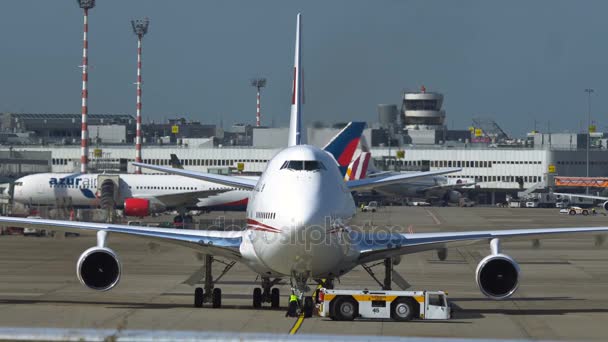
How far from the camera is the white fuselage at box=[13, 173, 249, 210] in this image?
90.2 meters

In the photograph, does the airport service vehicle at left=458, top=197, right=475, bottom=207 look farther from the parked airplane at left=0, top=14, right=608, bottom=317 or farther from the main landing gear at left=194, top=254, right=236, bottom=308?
the main landing gear at left=194, top=254, right=236, bottom=308

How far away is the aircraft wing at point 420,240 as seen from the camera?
29938 mm

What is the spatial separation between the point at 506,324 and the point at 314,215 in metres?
6.33

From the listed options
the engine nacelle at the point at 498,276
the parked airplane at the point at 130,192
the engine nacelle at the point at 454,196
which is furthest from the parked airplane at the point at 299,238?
the engine nacelle at the point at 454,196

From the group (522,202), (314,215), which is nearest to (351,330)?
(314,215)

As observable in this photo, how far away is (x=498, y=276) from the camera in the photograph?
3081 cm

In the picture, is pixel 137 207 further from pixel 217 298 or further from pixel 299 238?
pixel 299 238

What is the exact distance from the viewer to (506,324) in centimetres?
2866

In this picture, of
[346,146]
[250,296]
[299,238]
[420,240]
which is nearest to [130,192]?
[346,146]

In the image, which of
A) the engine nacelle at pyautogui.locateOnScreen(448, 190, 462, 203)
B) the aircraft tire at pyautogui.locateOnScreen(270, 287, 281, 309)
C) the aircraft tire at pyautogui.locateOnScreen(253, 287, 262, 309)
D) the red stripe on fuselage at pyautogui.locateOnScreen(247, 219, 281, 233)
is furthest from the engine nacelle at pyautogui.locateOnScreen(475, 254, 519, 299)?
the engine nacelle at pyautogui.locateOnScreen(448, 190, 462, 203)

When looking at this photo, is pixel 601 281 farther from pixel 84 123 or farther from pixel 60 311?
pixel 84 123

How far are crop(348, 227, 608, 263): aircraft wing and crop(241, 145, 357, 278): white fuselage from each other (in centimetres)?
84

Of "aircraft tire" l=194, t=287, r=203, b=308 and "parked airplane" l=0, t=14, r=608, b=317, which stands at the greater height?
"parked airplane" l=0, t=14, r=608, b=317

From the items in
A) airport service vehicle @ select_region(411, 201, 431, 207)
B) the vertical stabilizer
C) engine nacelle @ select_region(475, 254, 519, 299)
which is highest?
the vertical stabilizer
